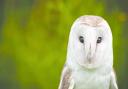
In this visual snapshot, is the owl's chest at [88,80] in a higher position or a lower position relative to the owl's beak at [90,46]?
lower

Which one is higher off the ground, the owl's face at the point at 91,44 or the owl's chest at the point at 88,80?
the owl's face at the point at 91,44

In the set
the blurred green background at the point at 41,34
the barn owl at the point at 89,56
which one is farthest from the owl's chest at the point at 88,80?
the blurred green background at the point at 41,34

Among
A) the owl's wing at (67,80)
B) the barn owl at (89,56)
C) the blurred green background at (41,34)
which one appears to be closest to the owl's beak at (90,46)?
the barn owl at (89,56)

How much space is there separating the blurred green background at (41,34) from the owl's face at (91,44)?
762 mm

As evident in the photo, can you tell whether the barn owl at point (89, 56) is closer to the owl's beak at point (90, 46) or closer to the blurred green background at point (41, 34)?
the owl's beak at point (90, 46)

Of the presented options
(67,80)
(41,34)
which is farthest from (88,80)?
(41,34)

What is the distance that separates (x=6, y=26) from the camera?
2.07 metres

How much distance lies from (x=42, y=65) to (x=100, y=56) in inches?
32.8

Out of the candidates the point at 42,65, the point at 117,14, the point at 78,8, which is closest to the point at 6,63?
the point at 42,65

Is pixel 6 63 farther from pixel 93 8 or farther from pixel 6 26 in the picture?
pixel 93 8

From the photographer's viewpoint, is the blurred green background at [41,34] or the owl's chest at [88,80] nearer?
the owl's chest at [88,80]

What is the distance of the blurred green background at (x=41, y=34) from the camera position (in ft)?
6.73

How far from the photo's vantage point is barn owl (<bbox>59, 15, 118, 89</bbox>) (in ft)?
4.15

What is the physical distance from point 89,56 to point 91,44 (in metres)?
0.04
